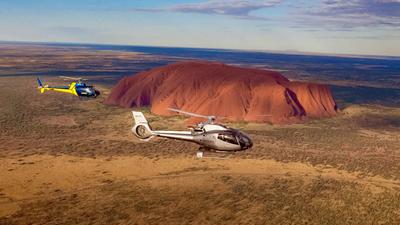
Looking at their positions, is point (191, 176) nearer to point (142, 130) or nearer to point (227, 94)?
point (142, 130)

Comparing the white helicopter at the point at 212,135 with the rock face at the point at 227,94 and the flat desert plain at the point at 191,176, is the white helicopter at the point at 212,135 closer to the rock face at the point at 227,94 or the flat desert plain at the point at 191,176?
the flat desert plain at the point at 191,176

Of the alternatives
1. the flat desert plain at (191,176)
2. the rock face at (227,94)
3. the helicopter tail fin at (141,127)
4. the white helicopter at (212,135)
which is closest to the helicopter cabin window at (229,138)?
the white helicopter at (212,135)

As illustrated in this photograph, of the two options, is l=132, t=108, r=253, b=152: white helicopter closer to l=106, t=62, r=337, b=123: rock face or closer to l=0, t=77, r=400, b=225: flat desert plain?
l=0, t=77, r=400, b=225: flat desert plain

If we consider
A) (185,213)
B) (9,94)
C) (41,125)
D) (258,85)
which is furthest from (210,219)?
(9,94)

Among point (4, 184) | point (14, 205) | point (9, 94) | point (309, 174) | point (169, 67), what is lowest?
point (309, 174)

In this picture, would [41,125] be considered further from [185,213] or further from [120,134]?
[185,213]

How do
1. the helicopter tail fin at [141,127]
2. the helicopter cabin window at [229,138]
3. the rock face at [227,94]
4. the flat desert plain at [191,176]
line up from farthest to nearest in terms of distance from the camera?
the rock face at [227,94], the helicopter tail fin at [141,127], the helicopter cabin window at [229,138], the flat desert plain at [191,176]
